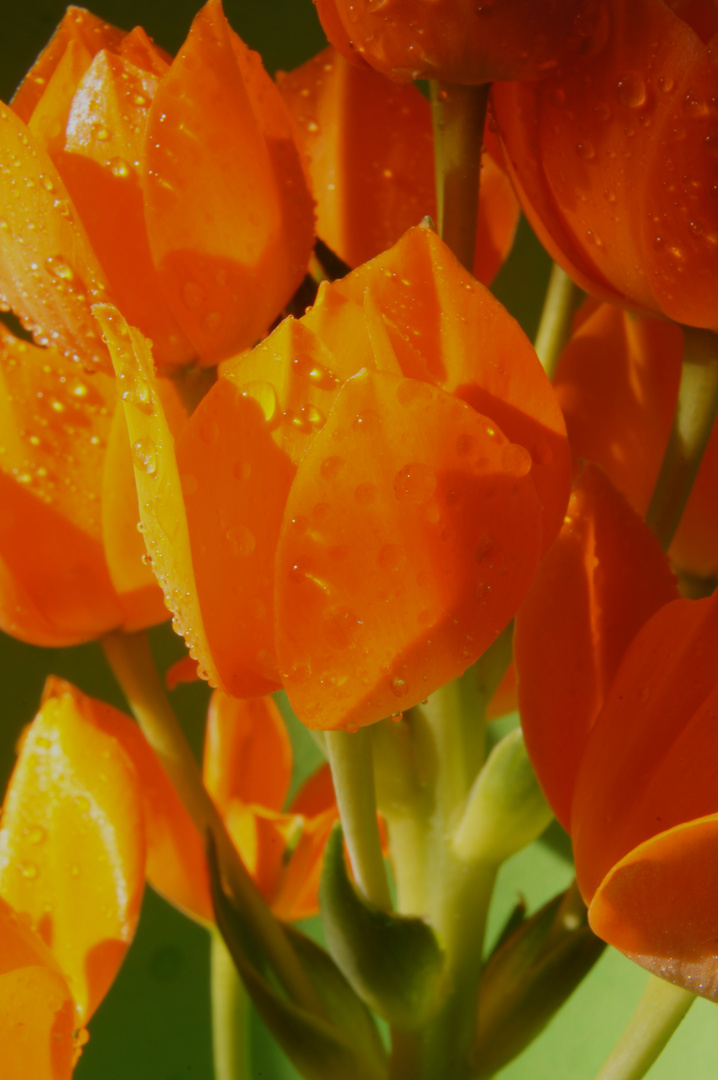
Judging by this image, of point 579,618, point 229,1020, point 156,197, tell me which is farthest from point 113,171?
point 229,1020

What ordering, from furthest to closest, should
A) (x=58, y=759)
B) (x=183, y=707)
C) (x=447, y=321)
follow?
(x=183, y=707) < (x=58, y=759) < (x=447, y=321)

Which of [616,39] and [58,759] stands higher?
[616,39]

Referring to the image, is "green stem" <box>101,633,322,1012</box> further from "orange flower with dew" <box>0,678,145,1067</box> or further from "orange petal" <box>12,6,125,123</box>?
"orange petal" <box>12,6,125,123</box>

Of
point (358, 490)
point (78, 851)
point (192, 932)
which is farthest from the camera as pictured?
point (192, 932)

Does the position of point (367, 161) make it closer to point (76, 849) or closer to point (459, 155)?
point (459, 155)

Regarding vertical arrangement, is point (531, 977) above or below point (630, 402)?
below

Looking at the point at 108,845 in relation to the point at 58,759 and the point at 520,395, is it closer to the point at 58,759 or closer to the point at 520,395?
the point at 58,759

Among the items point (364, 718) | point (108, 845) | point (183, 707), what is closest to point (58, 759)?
point (108, 845)

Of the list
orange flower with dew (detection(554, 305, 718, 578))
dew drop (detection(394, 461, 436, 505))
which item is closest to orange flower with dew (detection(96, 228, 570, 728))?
dew drop (detection(394, 461, 436, 505))
